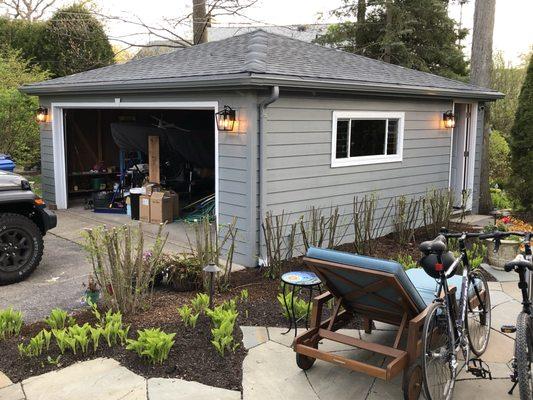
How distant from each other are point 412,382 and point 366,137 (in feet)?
18.1

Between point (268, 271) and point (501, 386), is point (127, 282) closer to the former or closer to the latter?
point (268, 271)

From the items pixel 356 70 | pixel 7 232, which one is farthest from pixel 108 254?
pixel 356 70

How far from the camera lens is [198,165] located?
1042cm

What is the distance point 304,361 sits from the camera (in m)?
3.70

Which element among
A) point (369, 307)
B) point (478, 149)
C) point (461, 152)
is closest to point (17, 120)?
point (461, 152)

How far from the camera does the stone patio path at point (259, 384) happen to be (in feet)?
11.1

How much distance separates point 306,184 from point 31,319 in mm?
3835

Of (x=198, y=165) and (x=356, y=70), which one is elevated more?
(x=356, y=70)

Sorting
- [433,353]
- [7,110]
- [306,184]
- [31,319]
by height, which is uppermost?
[7,110]

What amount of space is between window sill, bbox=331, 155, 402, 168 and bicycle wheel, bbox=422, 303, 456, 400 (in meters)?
4.35

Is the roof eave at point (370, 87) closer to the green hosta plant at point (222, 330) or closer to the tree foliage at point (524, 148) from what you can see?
the tree foliage at point (524, 148)

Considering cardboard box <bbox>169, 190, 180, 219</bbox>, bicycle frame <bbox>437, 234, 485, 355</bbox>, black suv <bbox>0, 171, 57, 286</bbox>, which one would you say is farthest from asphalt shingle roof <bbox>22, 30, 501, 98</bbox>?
bicycle frame <bbox>437, 234, 485, 355</bbox>

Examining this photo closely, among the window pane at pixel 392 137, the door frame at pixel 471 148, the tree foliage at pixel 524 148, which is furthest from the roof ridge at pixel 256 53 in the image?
the tree foliage at pixel 524 148

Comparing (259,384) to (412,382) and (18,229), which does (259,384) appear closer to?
(412,382)
